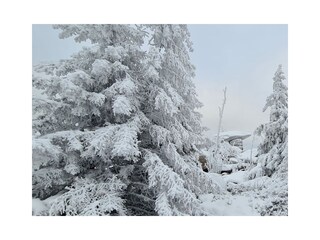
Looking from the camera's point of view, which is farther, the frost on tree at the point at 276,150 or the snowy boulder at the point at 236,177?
the snowy boulder at the point at 236,177

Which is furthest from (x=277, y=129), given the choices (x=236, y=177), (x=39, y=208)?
(x=39, y=208)

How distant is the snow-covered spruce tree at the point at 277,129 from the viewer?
17.3ft

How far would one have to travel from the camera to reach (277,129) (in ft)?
18.4

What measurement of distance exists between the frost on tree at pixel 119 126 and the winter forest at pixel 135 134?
0.01 m

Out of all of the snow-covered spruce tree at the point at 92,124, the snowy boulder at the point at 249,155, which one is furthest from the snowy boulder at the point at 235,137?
the snow-covered spruce tree at the point at 92,124

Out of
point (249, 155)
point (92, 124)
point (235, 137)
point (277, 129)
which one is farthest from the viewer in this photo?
point (249, 155)

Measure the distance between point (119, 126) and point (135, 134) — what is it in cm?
28

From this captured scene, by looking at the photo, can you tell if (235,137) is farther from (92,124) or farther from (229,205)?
(92,124)

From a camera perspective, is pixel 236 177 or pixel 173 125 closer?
pixel 173 125

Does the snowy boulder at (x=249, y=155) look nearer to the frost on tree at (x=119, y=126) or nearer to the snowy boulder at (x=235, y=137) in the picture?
the snowy boulder at (x=235, y=137)

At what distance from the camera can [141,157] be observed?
17.2 ft

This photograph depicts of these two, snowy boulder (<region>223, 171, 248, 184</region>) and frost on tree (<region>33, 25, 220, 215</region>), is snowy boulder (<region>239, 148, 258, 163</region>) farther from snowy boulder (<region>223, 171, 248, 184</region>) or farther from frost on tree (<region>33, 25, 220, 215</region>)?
frost on tree (<region>33, 25, 220, 215</region>)
